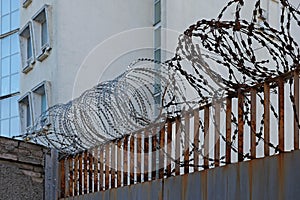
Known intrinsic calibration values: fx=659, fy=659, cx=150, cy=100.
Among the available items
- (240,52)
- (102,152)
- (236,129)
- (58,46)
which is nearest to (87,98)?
(102,152)

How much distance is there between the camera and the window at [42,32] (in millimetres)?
13969

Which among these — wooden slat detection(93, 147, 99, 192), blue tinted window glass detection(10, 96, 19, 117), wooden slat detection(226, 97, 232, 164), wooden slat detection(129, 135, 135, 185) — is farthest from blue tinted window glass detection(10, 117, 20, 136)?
wooden slat detection(226, 97, 232, 164)

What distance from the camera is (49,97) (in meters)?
13.8

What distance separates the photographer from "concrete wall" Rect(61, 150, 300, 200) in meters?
5.04

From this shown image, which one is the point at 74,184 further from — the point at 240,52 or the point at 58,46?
the point at 58,46

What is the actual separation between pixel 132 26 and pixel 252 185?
9.95 metres

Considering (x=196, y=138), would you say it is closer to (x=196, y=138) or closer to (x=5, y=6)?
(x=196, y=138)

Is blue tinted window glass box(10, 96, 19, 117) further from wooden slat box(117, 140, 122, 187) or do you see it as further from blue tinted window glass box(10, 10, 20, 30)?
wooden slat box(117, 140, 122, 187)

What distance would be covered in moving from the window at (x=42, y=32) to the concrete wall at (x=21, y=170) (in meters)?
5.05

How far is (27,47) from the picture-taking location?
15617 mm

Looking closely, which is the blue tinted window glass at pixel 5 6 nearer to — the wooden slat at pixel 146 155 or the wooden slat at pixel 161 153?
the wooden slat at pixel 146 155

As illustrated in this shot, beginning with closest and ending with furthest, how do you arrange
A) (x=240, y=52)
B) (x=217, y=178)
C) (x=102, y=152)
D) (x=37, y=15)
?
(x=240, y=52) → (x=217, y=178) → (x=102, y=152) → (x=37, y=15)

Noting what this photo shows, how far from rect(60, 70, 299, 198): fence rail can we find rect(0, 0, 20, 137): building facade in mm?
7300

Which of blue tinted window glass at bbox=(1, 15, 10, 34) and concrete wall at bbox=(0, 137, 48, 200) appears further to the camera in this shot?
blue tinted window glass at bbox=(1, 15, 10, 34)
